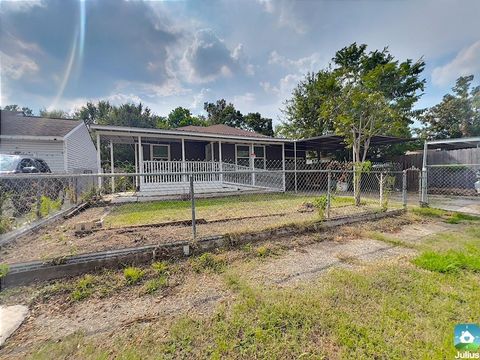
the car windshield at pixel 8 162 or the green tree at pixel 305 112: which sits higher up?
the green tree at pixel 305 112

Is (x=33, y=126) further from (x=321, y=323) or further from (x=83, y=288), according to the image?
(x=321, y=323)

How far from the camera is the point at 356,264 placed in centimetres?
320

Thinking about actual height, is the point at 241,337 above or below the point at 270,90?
below

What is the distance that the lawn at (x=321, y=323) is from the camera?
1649 millimetres

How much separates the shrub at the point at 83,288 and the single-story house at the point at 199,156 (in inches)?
226

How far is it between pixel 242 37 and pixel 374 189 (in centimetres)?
1071

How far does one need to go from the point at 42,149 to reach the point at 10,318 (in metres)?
13.3

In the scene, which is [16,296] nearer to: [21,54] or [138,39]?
[21,54]

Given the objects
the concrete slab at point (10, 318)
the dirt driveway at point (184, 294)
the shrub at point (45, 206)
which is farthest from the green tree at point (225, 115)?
the concrete slab at point (10, 318)

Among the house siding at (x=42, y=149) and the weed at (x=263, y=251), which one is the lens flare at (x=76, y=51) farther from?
the weed at (x=263, y=251)

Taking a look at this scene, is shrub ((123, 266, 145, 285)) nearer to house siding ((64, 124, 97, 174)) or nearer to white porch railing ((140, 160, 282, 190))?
white porch railing ((140, 160, 282, 190))

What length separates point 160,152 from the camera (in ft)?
40.8

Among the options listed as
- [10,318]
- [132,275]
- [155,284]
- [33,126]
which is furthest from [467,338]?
[33,126]

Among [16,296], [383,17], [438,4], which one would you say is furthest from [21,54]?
[438,4]
